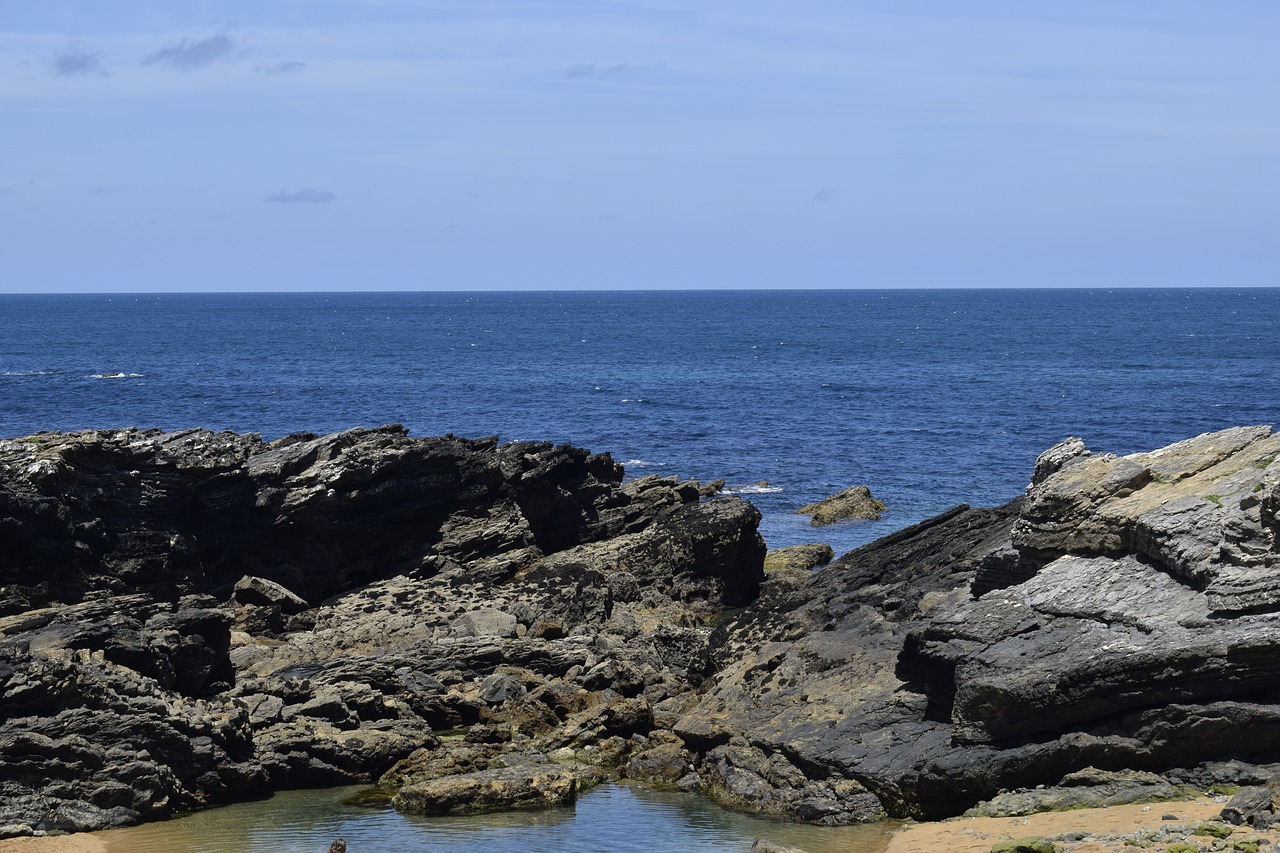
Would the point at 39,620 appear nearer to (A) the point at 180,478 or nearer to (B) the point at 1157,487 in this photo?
(A) the point at 180,478

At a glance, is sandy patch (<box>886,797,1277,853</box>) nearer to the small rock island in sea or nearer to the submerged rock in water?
the small rock island in sea

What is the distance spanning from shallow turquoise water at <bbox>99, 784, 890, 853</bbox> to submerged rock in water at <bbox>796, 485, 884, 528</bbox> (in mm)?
33768

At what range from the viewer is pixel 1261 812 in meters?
18.7

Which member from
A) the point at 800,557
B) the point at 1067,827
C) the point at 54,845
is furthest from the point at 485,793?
the point at 800,557

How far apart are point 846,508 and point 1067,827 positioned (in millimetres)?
39432

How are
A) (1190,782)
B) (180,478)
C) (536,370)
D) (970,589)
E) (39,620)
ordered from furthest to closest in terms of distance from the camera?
(536,370) < (180,478) < (39,620) < (970,589) < (1190,782)

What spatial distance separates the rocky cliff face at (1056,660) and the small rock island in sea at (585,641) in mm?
59

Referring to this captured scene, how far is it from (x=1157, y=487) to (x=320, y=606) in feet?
76.4

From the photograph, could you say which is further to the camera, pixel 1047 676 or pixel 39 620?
pixel 39 620

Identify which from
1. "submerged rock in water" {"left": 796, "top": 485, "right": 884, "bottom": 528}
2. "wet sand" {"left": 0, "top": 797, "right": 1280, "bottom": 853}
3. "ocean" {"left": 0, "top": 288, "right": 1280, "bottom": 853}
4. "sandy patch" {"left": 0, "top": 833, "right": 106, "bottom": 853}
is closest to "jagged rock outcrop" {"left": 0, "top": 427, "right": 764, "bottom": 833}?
"sandy patch" {"left": 0, "top": 833, "right": 106, "bottom": 853}

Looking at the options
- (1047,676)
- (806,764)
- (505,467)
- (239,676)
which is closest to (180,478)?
(239,676)

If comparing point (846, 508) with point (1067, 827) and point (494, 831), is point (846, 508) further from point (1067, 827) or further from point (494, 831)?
point (1067, 827)

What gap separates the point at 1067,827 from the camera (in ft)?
65.9

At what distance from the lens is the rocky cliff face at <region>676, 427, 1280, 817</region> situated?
21.1m
